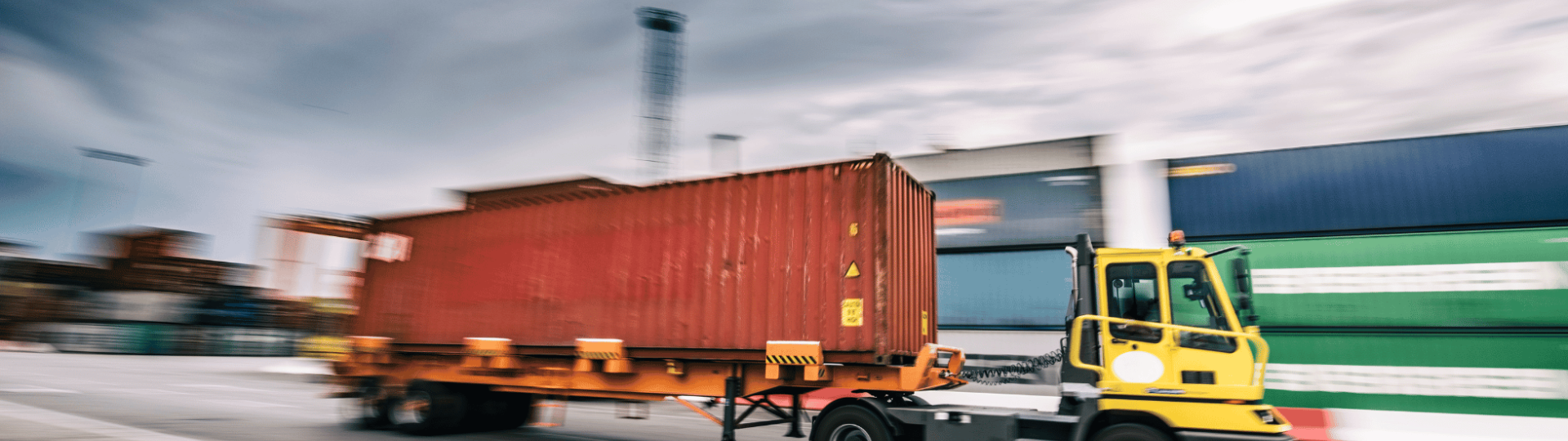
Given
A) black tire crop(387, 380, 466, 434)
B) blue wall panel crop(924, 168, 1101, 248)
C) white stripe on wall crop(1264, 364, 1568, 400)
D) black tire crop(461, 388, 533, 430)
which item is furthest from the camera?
blue wall panel crop(924, 168, 1101, 248)

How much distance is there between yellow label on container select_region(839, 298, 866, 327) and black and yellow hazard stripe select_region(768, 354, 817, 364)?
455 millimetres

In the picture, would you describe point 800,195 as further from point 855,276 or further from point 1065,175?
point 1065,175

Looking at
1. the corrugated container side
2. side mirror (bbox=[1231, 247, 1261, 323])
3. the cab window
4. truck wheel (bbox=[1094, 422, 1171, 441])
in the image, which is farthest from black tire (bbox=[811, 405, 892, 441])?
the corrugated container side

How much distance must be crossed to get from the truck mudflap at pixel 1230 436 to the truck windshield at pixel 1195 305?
65cm

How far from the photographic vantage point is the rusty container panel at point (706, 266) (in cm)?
677

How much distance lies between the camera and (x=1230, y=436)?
18.1ft

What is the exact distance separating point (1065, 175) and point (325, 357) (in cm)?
1420

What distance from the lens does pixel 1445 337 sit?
34.9ft

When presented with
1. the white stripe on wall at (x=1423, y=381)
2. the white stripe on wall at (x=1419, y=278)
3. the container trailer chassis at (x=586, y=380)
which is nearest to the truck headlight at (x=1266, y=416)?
the container trailer chassis at (x=586, y=380)

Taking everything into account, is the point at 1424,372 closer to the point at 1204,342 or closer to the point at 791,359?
the point at 1204,342

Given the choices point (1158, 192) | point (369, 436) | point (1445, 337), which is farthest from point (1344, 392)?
point (369, 436)

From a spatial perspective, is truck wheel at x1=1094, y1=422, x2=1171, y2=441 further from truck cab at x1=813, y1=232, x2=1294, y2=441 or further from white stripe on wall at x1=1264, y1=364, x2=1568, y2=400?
white stripe on wall at x1=1264, y1=364, x2=1568, y2=400

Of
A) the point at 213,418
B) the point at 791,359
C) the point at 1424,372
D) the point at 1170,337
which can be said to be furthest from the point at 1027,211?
the point at 213,418

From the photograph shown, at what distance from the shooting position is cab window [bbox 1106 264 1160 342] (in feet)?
19.6
